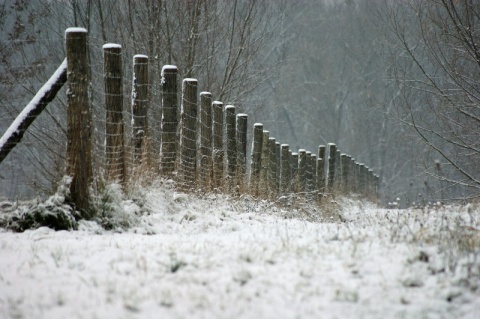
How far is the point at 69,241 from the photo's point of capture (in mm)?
5387

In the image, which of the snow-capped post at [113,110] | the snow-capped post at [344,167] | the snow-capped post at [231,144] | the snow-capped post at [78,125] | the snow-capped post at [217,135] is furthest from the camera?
the snow-capped post at [344,167]

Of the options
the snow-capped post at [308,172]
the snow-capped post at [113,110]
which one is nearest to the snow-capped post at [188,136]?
the snow-capped post at [113,110]

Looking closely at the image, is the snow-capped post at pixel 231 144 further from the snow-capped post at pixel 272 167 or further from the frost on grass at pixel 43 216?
the frost on grass at pixel 43 216

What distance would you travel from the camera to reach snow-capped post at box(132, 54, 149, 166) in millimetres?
7898

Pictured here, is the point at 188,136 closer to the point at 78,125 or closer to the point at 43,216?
the point at 78,125

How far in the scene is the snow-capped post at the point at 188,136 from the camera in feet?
29.2

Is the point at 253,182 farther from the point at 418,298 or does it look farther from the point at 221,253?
the point at 418,298

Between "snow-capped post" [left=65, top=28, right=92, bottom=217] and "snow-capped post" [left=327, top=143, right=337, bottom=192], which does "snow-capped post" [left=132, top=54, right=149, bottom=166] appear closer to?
"snow-capped post" [left=65, top=28, right=92, bottom=217]

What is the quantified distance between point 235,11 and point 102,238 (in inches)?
426

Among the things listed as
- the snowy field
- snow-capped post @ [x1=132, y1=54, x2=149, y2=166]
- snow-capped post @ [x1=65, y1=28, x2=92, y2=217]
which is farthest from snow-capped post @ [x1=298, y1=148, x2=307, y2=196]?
snow-capped post @ [x1=65, y1=28, x2=92, y2=217]

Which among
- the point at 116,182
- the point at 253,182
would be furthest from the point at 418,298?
the point at 253,182

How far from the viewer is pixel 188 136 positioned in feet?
29.5

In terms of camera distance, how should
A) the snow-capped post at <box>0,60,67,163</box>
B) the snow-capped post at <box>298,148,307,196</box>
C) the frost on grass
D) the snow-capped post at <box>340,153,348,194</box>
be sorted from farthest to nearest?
the snow-capped post at <box>340,153,348,194</box> < the snow-capped post at <box>298,148,307,196</box> < the snow-capped post at <box>0,60,67,163</box> < the frost on grass

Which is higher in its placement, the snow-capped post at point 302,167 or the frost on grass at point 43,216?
the snow-capped post at point 302,167
